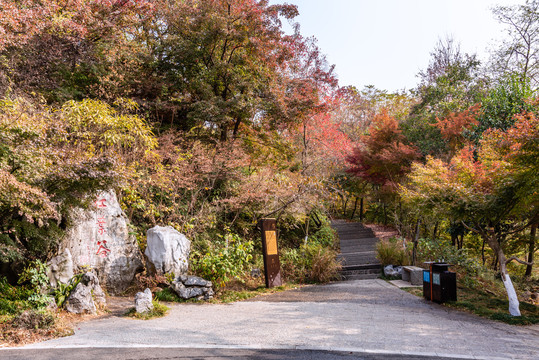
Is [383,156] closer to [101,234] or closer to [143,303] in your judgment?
[101,234]

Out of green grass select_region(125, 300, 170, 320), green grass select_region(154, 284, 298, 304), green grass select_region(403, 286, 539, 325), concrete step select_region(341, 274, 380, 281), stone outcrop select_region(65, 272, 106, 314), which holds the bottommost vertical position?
concrete step select_region(341, 274, 380, 281)

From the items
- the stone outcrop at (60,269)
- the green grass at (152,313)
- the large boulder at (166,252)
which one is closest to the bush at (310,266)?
the large boulder at (166,252)

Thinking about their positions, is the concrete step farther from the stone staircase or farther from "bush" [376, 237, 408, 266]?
"bush" [376, 237, 408, 266]

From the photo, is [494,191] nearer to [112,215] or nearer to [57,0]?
[112,215]

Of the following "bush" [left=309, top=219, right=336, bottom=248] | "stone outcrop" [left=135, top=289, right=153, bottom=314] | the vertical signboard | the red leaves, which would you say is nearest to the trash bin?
the vertical signboard

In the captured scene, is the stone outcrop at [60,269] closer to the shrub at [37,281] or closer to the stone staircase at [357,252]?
the shrub at [37,281]

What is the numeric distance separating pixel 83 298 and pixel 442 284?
7.10m

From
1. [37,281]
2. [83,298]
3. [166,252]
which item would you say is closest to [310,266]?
[166,252]

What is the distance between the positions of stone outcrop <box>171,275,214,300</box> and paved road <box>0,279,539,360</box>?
342 mm

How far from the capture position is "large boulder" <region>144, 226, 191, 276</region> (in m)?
7.52

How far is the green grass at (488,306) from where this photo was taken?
615 centimetres

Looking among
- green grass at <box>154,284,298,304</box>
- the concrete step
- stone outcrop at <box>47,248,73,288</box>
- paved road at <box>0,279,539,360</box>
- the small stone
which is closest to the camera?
paved road at <box>0,279,539,360</box>

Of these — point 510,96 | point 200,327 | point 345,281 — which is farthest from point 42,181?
point 510,96

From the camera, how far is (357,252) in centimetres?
1263
